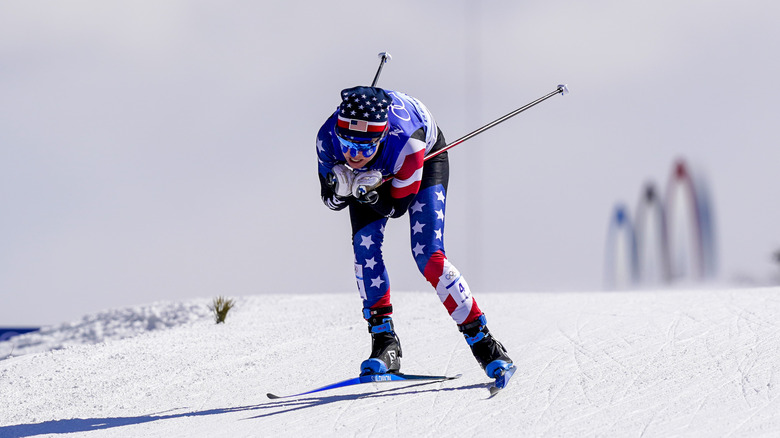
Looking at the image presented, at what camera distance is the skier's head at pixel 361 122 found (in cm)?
461

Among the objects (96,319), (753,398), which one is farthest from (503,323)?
(96,319)

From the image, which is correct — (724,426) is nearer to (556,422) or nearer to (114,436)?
(556,422)

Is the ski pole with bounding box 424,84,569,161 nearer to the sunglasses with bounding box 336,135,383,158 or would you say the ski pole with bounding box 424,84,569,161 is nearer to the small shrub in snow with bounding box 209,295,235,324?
the sunglasses with bounding box 336,135,383,158

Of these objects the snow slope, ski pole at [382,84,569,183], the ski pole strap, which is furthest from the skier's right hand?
the snow slope

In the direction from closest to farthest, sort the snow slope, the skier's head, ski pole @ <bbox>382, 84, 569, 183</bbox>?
the snow slope
the skier's head
ski pole @ <bbox>382, 84, 569, 183</bbox>

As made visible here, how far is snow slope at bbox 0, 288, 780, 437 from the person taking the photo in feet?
14.3

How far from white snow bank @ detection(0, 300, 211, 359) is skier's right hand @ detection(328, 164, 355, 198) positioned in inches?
252

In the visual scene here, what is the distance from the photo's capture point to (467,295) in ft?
16.3

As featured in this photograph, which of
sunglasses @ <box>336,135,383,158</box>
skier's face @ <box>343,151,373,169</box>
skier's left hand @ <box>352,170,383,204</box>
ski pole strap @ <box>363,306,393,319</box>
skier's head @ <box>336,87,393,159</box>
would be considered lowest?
ski pole strap @ <box>363,306,393,319</box>

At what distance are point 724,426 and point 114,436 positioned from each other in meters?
3.45

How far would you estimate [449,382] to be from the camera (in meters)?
5.34

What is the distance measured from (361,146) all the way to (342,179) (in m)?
0.24

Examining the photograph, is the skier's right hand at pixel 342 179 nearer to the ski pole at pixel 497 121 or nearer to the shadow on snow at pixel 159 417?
the ski pole at pixel 497 121

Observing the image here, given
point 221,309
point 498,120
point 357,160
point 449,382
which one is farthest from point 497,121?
point 221,309
